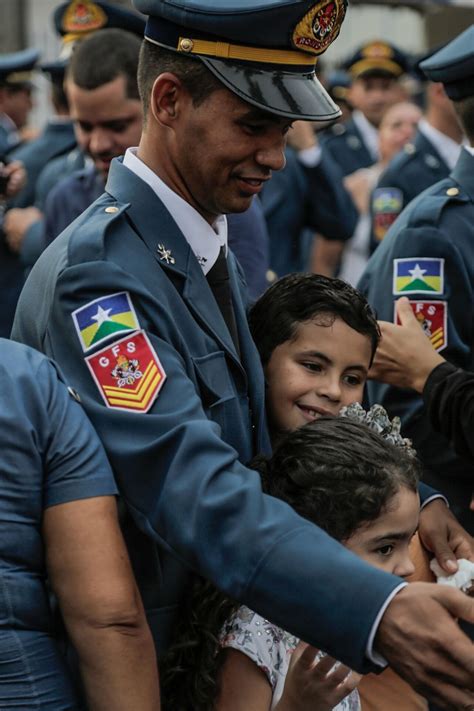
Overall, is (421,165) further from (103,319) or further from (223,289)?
(103,319)

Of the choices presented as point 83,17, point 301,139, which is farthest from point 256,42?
point 301,139

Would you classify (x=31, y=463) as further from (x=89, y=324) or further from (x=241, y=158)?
(x=241, y=158)

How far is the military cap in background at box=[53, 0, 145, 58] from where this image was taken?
6.05 m

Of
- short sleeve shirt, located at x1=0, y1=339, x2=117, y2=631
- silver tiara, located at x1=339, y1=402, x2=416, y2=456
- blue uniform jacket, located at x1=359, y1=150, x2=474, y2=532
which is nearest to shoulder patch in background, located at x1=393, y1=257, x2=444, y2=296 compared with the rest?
blue uniform jacket, located at x1=359, y1=150, x2=474, y2=532

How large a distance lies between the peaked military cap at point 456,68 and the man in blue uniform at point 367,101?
7091 mm

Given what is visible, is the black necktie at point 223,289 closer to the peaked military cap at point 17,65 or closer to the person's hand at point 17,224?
the person's hand at point 17,224

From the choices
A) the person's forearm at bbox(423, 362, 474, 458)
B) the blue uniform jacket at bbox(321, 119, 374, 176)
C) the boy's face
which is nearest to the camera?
the boy's face

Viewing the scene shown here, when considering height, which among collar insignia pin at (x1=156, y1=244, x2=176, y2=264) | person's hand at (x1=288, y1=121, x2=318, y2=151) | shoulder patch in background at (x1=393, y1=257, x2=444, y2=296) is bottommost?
shoulder patch in background at (x1=393, y1=257, x2=444, y2=296)

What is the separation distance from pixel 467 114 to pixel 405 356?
88 centimetres

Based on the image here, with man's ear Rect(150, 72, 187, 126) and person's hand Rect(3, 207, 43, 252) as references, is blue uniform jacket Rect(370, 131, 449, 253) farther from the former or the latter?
man's ear Rect(150, 72, 187, 126)

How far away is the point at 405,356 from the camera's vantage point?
3.67 meters

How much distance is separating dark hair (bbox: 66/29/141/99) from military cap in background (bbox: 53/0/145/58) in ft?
1.19

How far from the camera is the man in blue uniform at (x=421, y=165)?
690 centimetres

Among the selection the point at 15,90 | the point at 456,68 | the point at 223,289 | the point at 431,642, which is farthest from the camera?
the point at 15,90
